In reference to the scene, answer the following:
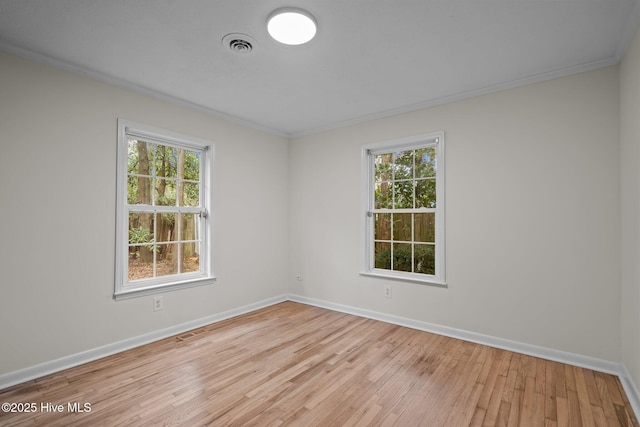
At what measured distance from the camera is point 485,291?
10.2 ft

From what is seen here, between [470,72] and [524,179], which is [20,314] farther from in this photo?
[524,179]

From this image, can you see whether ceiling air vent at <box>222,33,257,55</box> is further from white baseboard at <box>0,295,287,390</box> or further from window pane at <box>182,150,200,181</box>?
white baseboard at <box>0,295,287,390</box>

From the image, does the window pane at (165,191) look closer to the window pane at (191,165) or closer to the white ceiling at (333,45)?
the window pane at (191,165)

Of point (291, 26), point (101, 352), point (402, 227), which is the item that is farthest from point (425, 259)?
point (101, 352)

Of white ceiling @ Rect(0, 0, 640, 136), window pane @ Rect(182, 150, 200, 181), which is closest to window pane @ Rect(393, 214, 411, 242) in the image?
white ceiling @ Rect(0, 0, 640, 136)

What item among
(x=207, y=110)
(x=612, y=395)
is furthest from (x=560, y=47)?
(x=207, y=110)

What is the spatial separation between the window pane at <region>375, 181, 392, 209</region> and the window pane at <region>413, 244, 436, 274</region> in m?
0.63

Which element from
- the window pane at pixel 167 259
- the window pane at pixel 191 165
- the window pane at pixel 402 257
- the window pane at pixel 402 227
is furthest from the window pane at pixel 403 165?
the window pane at pixel 167 259

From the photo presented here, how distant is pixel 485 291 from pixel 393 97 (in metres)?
2.16

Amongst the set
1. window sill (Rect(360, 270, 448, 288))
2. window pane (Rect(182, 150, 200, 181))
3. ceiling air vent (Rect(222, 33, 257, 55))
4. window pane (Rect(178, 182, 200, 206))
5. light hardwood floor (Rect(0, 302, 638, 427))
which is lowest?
light hardwood floor (Rect(0, 302, 638, 427))

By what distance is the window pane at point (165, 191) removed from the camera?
11.1ft

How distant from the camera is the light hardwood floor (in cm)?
197

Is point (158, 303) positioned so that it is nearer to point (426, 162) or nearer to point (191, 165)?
point (191, 165)

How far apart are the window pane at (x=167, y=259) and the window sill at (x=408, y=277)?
219 centimetres
